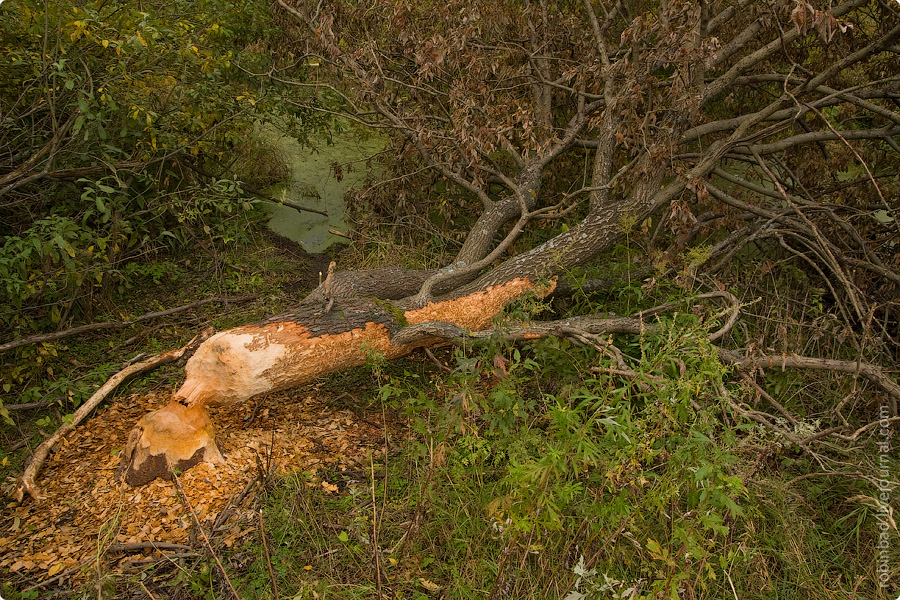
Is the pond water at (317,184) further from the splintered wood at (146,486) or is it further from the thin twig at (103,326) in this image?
the splintered wood at (146,486)

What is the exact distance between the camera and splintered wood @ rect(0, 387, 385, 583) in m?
2.58

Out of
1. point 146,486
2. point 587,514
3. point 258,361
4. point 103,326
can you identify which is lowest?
point 587,514

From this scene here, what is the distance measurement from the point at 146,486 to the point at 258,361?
790mm

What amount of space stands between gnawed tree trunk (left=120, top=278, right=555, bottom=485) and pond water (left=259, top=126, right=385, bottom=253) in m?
1.98

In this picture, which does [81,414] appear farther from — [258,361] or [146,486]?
[258,361]

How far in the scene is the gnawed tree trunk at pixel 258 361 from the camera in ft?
9.60

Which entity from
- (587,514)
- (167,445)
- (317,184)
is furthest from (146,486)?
(317,184)

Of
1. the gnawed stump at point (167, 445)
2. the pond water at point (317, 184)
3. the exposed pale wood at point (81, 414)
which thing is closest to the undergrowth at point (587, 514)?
the gnawed stump at point (167, 445)

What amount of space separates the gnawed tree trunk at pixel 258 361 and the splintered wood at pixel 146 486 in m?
0.13

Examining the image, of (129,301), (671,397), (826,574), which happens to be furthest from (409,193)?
(826,574)

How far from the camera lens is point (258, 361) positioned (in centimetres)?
308

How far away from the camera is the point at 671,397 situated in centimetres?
221

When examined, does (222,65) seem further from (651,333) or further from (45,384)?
(651,333)

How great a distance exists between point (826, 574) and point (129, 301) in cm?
459
